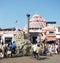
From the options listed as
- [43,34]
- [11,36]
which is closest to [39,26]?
[43,34]

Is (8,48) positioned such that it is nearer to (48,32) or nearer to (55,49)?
(55,49)

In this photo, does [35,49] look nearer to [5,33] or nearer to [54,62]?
[54,62]

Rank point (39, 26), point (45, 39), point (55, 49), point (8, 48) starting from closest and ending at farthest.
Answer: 1. point (8, 48)
2. point (55, 49)
3. point (45, 39)
4. point (39, 26)

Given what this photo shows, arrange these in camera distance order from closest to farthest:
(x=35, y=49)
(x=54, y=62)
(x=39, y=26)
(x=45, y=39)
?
(x=54, y=62) < (x=35, y=49) < (x=45, y=39) < (x=39, y=26)

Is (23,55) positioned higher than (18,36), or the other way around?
(18,36)

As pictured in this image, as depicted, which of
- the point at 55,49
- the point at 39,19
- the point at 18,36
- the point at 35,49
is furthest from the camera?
the point at 39,19

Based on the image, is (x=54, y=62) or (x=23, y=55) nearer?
(x=54, y=62)

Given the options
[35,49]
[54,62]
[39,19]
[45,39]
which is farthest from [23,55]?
[39,19]

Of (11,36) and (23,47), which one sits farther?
(11,36)

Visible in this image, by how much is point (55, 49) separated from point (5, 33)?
29227mm

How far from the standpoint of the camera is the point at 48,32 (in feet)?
182

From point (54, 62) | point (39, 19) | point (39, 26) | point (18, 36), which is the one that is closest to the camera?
point (54, 62)

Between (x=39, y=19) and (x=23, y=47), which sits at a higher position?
(x=39, y=19)

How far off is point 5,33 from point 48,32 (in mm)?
10700
